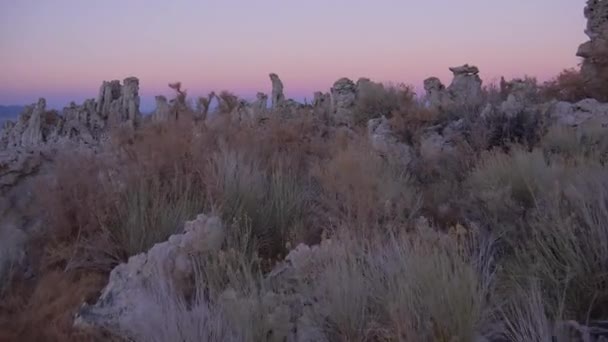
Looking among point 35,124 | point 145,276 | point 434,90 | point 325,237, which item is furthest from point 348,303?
point 35,124

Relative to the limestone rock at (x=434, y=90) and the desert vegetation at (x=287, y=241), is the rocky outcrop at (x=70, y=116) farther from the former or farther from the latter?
the desert vegetation at (x=287, y=241)

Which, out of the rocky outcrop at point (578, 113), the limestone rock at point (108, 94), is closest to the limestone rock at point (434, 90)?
the rocky outcrop at point (578, 113)

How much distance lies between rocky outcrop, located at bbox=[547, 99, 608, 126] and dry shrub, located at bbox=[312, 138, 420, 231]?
17.3 ft

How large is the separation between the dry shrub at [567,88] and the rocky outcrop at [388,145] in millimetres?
7687

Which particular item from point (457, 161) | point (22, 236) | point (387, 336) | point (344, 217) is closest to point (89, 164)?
point (22, 236)

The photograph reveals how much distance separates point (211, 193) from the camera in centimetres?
568

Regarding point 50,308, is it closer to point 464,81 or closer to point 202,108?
point 202,108

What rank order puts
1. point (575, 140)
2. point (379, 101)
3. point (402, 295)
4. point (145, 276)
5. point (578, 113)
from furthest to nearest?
point (379, 101), point (578, 113), point (575, 140), point (145, 276), point (402, 295)

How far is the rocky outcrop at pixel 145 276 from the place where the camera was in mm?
3828

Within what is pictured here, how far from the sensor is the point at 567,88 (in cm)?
1725

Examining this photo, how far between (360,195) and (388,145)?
4.67 meters

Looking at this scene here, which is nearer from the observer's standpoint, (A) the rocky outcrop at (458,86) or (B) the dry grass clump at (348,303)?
(B) the dry grass clump at (348,303)

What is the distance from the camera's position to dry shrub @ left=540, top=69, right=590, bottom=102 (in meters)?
16.9

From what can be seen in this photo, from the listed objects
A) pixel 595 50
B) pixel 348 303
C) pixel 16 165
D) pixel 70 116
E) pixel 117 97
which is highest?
pixel 595 50
